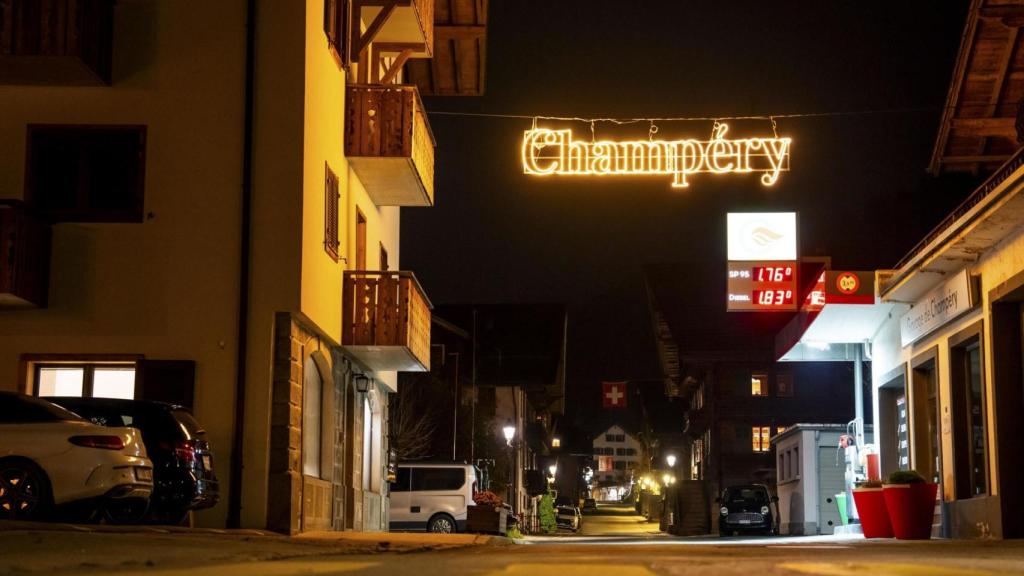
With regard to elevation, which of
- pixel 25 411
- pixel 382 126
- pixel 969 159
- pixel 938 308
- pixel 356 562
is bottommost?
pixel 356 562

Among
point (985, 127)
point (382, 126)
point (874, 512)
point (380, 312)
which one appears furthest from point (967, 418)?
point (382, 126)

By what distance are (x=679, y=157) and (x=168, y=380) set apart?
29.4ft

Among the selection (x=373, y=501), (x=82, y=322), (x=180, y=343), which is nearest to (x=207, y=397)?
(x=180, y=343)

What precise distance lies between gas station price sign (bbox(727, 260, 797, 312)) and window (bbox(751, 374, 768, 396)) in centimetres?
4300

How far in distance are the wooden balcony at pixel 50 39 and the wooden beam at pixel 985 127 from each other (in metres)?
16.3

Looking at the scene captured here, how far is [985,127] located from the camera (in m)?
26.4

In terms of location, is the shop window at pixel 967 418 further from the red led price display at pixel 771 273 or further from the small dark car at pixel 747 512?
the small dark car at pixel 747 512

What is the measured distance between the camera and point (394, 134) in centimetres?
2370

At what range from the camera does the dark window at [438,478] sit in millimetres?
35562

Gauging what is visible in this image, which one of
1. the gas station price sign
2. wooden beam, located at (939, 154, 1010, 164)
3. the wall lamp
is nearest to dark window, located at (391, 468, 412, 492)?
the wall lamp

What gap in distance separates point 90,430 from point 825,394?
59188mm

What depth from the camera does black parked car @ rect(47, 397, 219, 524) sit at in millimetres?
16781

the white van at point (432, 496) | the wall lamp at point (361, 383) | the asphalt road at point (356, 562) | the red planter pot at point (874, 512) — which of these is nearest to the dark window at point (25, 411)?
the asphalt road at point (356, 562)

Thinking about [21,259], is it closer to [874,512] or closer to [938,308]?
[874,512]
